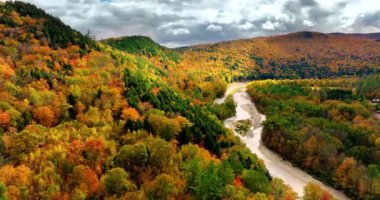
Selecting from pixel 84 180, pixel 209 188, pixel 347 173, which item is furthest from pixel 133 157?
pixel 347 173

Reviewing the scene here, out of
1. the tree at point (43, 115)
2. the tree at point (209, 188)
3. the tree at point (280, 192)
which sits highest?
the tree at point (43, 115)

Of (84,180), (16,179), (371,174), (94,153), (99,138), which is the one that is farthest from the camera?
(371,174)

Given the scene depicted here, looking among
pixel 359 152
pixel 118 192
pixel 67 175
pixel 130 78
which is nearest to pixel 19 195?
pixel 67 175

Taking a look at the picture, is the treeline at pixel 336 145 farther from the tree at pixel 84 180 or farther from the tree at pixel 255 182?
the tree at pixel 84 180

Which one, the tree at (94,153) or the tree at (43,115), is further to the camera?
the tree at (43,115)

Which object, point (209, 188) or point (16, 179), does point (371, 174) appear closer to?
point (209, 188)

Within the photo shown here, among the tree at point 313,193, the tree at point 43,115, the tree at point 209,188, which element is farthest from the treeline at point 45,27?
the tree at point 313,193
